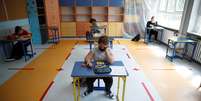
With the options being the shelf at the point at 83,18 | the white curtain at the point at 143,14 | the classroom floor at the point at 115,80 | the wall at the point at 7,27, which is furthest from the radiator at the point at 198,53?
the wall at the point at 7,27

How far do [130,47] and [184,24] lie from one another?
6.72 ft

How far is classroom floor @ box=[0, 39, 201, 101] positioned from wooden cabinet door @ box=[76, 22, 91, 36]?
2813 mm

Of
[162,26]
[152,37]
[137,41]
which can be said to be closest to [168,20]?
[162,26]

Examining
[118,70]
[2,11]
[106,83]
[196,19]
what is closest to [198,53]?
[196,19]

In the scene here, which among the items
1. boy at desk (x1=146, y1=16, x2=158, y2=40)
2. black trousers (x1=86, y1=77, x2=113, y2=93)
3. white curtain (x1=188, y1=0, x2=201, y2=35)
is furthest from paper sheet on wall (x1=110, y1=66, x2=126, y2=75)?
boy at desk (x1=146, y1=16, x2=158, y2=40)

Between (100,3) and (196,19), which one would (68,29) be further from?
(196,19)

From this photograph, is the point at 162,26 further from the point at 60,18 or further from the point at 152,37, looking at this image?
the point at 60,18

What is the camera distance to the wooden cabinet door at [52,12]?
6.78 meters

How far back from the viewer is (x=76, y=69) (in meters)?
2.15

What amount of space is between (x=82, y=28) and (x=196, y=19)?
507cm

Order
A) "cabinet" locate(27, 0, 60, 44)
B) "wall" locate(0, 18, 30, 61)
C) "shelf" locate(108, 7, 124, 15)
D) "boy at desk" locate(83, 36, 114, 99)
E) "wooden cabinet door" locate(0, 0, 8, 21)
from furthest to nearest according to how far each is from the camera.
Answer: "shelf" locate(108, 7, 124, 15) → "cabinet" locate(27, 0, 60, 44) → "wall" locate(0, 18, 30, 61) → "wooden cabinet door" locate(0, 0, 8, 21) → "boy at desk" locate(83, 36, 114, 99)

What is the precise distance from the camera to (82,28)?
7863mm

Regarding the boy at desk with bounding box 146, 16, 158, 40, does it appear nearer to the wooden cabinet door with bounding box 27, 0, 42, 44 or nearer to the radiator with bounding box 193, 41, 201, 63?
the radiator with bounding box 193, 41, 201, 63

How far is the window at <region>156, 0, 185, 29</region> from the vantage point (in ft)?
18.7
